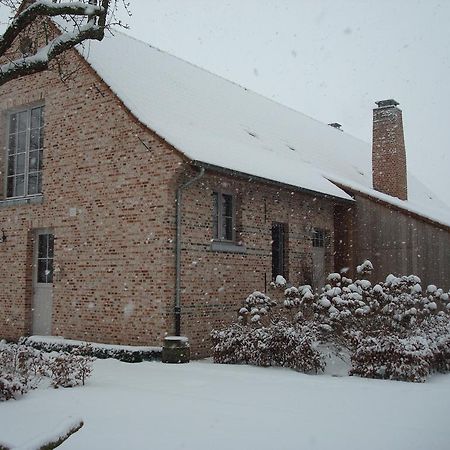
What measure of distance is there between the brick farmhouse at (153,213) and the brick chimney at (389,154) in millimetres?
2943

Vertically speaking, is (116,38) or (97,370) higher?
(116,38)

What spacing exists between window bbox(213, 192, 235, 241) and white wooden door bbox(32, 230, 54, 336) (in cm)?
383

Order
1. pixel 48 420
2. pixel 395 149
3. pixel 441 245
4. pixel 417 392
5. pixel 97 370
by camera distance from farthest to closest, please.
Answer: pixel 395 149 → pixel 441 245 → pixel 97 370 → pixel 417 392 → pixel 48 420

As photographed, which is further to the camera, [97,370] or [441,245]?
[441,245]

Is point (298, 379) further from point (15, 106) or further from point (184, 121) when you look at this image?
point (15, 106)

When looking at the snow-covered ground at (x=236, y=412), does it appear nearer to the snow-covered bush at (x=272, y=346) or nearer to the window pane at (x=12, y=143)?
the snow-covered bush at (x=272, y=346)

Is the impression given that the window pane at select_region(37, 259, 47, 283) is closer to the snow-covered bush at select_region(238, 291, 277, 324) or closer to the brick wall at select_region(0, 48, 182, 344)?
the brick wall at select_region(0, 48, 182, 344)

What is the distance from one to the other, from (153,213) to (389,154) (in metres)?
10.3

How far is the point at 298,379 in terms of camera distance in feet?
28.2

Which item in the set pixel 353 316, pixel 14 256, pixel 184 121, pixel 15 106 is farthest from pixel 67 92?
pixel 353 316

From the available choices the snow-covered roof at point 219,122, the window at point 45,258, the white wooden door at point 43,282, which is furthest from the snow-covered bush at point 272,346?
the window at point 45,258

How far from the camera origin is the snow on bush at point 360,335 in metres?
8.78

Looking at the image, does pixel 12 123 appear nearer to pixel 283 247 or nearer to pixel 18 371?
pixel 283 247

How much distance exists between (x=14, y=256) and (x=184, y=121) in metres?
5.07
